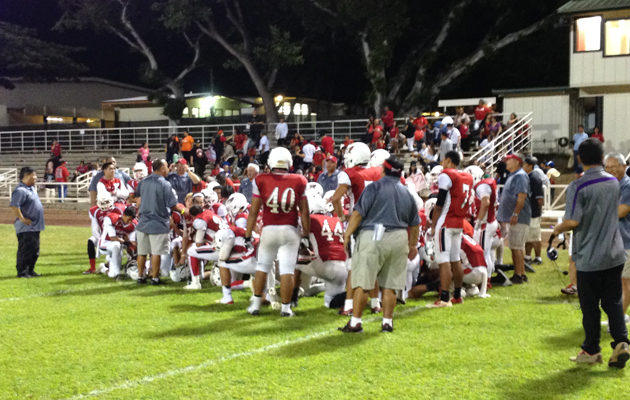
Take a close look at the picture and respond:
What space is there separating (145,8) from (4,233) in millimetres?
22657

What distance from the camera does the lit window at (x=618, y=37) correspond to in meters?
23.8

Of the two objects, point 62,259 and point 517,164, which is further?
point 62,259

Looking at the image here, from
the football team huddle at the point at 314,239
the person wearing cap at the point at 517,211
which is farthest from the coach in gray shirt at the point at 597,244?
the person wearing cap at the point at 517,211

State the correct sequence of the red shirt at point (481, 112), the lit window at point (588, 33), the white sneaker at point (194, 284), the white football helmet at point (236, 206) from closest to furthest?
the white football helmet at point (236, 206), the white sneaker at point (194, 284), the red shirt at point (481, 112), the lit window at point (588, 33)

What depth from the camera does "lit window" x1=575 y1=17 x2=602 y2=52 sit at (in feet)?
80.3

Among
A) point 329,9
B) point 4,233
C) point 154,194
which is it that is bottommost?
point 4,233

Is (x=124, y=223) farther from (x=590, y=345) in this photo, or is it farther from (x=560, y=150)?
(x=560, y=150)

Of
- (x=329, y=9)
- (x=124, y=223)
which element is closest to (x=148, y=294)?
(x=124, y=223)

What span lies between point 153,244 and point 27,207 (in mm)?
2646

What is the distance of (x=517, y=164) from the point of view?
36.0 feet

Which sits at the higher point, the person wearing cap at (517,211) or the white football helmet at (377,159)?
the white football helmet at (377,159)

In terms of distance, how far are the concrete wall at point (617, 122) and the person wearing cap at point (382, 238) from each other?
19.7 meters

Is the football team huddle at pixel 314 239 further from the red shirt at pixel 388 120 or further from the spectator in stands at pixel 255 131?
the spectator in stands at pixel 255 131

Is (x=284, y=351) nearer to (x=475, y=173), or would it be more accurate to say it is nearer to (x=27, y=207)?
(x=475, y=173)
